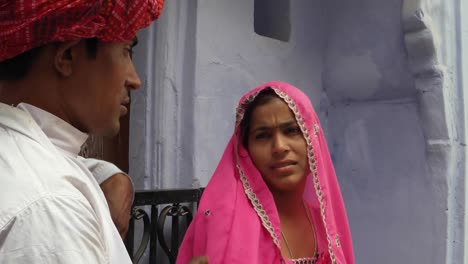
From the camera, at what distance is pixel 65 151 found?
75 centimetres

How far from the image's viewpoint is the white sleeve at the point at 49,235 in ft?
1.80

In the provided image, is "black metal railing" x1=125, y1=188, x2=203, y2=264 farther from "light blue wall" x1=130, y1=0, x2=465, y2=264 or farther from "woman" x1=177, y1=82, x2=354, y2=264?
"woman" x1=177, y1=82, x2=354, y2=264

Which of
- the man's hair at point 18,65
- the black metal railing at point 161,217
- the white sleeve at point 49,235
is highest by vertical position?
the man's hair at point 18,65

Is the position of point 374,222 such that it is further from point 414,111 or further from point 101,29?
point 101,29

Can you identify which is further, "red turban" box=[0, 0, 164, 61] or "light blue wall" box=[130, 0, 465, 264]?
"light blue wall" box=[130, 0, 465, 264]

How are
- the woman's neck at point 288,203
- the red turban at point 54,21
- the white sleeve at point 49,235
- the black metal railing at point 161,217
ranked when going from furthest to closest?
the black metal railing at point 161,217 < the woman's neck at point 288,203 < the red turban at point 54,21 < the white sleeve at point 49,235

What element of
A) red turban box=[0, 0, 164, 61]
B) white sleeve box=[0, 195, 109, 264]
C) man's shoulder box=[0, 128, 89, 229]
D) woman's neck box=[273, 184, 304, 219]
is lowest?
woman's neck box=[273, 184, 304, 219]

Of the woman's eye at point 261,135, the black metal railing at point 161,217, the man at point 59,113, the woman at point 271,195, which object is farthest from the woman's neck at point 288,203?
the man at point 59,113

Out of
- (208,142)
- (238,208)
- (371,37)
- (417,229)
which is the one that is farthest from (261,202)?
(371,37)

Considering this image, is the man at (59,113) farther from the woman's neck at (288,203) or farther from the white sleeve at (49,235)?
the woman's neck at (288,203)

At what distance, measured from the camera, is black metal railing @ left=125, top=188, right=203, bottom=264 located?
171cm

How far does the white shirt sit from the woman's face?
0.81m

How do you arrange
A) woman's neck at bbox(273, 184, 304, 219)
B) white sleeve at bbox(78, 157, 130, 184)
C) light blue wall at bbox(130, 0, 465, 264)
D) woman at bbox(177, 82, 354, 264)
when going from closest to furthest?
white sleeve at bbox(78, 157, 130, 184) → woman at bbox(177, 82, 354, 264) → woman's neck at bbox(273, 184, 304, 219) → light blue wall at bbox(130, 0, 465, 264)

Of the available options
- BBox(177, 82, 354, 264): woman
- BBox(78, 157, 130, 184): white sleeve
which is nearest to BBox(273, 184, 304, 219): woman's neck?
BBox(177, 82, 354, 264): woman
